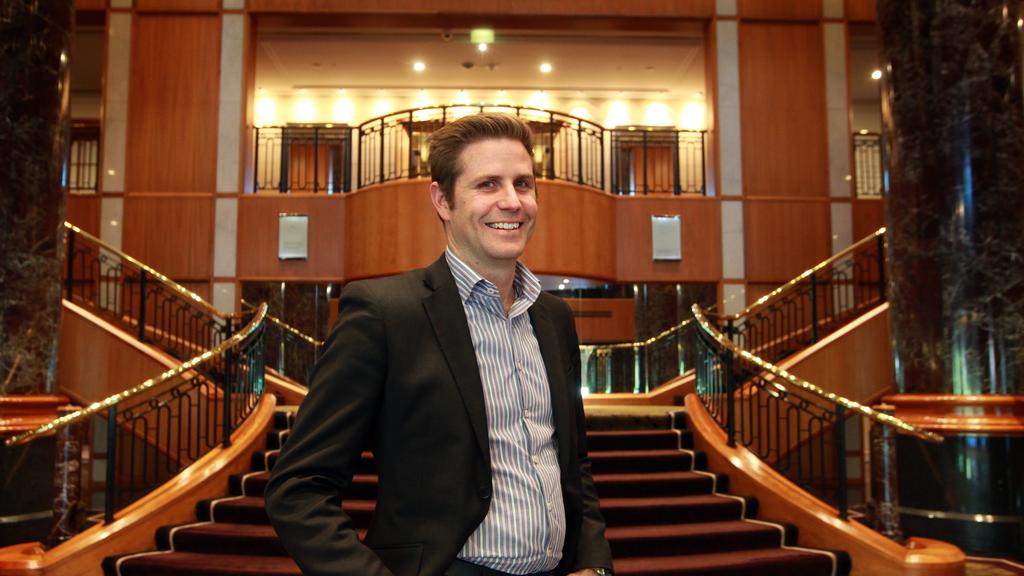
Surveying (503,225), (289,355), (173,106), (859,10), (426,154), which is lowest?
(289,355)

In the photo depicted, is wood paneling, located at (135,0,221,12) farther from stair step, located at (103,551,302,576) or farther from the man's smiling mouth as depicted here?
the man's smiling mouth

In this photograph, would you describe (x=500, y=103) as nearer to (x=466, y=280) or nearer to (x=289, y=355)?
(x=289, y=355)

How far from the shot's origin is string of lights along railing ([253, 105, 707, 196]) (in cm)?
1158

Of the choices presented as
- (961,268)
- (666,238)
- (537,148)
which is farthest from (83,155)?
(961,268)

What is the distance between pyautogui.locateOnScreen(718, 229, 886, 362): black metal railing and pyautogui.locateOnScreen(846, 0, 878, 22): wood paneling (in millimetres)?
3106

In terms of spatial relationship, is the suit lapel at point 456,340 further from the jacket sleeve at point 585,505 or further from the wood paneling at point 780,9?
the wood paneling at point 780,9

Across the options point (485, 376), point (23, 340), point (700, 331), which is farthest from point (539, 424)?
point (700, 331)

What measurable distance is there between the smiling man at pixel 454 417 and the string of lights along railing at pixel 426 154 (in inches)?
357

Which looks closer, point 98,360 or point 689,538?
point 689,538

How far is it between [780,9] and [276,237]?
741cm

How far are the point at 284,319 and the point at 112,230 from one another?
2431 millimetres

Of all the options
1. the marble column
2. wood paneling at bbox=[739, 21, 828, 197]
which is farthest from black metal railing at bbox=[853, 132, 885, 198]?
the marble column

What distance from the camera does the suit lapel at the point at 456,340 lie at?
1.40m

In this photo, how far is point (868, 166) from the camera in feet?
40.5
